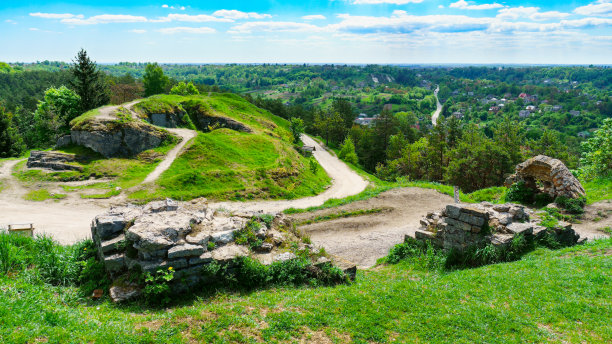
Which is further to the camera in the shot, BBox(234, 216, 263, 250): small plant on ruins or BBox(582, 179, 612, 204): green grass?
BBox(582, 179, 612, 204): green grass

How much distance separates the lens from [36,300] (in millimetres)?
9328

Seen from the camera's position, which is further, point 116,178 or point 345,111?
point 345,111

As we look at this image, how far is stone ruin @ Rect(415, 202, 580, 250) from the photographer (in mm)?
15297

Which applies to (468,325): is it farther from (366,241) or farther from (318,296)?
(366,241)

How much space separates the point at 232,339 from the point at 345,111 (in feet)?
305

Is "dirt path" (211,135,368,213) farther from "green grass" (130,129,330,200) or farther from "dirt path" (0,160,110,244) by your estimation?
"dirt path" (0,160,110,244)

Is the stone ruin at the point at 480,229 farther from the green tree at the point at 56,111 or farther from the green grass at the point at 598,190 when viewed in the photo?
the green tree at the point at 56,111

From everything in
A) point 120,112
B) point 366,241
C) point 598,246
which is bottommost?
point 366,241

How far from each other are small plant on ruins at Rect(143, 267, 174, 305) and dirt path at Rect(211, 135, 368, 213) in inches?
251

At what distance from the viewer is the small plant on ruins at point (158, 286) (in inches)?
422

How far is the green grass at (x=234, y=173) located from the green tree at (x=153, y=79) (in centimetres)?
4036

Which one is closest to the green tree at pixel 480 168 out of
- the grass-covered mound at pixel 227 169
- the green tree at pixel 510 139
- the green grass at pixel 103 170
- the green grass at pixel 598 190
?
the green tree at pixel 510 139

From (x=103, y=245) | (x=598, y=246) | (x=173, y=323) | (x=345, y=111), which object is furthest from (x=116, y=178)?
(x=345, y=111)

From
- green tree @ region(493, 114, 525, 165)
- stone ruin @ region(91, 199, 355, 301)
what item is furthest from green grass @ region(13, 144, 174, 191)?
green tree @ region(493, 114, 525, 165)
